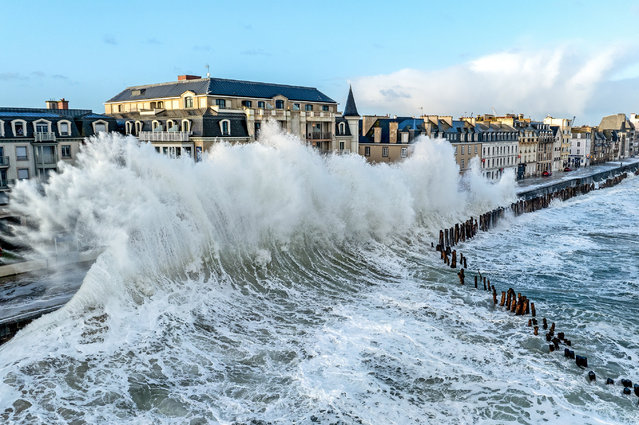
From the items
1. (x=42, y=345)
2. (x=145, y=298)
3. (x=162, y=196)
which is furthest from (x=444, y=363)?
(x=162, y=196)

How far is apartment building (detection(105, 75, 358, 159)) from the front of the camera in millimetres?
42531

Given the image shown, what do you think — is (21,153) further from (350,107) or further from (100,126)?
(350,107)

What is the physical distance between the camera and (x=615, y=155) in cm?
14362

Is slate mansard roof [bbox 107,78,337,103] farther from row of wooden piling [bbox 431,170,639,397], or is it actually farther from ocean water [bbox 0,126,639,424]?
row of wooden piling [bbox 431,170,639,397]

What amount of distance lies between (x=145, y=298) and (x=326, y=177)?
51.9 ft

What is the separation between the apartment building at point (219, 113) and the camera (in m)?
42.5

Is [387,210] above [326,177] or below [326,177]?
below

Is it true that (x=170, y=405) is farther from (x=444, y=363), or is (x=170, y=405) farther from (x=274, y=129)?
(x=274, y=129)

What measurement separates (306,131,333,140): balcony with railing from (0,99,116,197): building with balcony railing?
20.3 metres

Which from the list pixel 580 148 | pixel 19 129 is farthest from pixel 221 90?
pixel 580 148

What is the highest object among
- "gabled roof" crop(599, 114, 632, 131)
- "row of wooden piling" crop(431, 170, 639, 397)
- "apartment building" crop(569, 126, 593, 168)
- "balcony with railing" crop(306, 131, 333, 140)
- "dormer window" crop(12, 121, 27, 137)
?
"gabled roof" crop(599, 114, 632, 131)

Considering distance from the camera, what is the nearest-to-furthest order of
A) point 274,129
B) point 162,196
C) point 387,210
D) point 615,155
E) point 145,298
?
point 145,298 < point 162,196 < point 387,210 < point 274,129 < point 615,155

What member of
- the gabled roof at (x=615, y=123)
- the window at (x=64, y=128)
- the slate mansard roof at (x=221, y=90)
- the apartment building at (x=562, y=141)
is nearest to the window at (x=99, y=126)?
the window at (x=64, y=128)

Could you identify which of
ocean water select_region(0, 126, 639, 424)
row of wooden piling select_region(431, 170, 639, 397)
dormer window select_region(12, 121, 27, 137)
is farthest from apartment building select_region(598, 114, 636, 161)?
dormer window select_region(12, 121, 27, 137)
